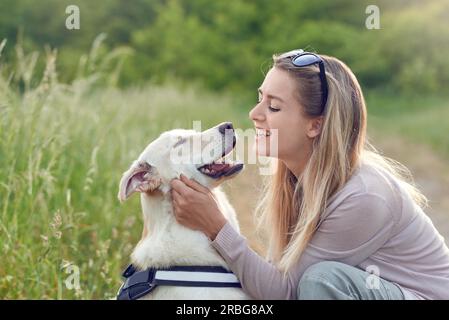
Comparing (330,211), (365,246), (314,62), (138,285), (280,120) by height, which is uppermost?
(314,62)

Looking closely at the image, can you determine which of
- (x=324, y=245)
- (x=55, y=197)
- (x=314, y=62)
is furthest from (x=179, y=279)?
(x=55, y=197)

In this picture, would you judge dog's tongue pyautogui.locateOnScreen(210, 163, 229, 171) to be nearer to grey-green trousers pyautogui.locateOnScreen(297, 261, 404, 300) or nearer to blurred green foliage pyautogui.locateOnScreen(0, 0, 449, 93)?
grey-green trousers pyautogui.locateOnScreen(297, 261, 404, 300)

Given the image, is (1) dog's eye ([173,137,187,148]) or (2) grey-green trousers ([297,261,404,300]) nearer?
(2) grey-green trousers ([297,261,404,300])

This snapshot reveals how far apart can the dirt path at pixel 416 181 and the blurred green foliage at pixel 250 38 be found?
15.1 meters

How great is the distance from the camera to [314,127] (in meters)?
3.47

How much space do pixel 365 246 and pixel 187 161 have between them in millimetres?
955

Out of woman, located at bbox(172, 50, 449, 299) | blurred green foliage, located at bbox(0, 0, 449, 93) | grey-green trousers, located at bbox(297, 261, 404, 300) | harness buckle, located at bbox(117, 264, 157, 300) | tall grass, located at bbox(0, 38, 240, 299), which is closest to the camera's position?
grey-green trousers, located at bbox(297, 261, 404, 300)

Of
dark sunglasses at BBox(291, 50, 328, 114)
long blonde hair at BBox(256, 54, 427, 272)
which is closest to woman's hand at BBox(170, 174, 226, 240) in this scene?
long blonde hair at BBox(256, 54, 427, 272)

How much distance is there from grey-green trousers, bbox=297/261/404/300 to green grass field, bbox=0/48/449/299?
137 cm

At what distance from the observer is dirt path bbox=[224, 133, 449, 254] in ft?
22.0

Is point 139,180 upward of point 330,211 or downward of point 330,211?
upward

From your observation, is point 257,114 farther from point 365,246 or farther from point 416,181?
point 416,181

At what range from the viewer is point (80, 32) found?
3525cm
